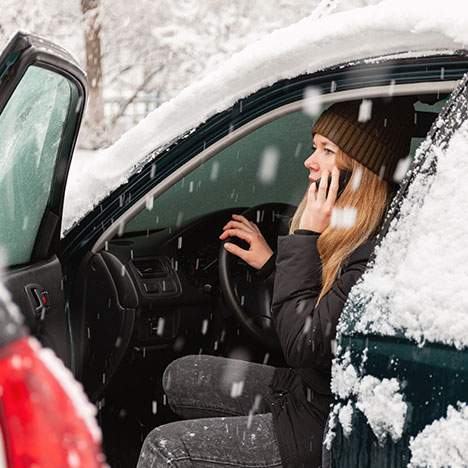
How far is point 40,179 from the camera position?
235 centimetres

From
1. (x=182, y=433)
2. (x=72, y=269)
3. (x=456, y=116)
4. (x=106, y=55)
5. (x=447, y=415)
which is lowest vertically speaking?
(x=182, y=433)

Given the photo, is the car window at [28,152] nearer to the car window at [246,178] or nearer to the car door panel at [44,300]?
the car door panel at [44,300]

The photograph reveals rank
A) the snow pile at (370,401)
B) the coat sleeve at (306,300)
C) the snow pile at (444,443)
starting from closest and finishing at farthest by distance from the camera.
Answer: the snow pile at (444,443) → the snow pile at (370,401) → the coat sleeve at (306,300)

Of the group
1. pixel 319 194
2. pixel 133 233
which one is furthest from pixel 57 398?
pixel 133 233

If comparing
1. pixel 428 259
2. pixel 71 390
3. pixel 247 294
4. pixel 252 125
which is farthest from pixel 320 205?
pixel 71 390

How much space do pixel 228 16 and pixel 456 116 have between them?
12.5 metres

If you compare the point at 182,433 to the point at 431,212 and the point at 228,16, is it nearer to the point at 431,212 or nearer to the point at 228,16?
the point at 431,212

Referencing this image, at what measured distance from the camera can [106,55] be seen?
1458 centimetres

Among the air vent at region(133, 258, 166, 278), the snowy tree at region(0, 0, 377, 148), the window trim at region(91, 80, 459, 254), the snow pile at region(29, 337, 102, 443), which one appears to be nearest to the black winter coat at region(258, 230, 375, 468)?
the window trim at region(91, 80, 459, 254)

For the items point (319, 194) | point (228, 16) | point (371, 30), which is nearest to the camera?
point (371, 30)

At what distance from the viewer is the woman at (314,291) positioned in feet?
6.33

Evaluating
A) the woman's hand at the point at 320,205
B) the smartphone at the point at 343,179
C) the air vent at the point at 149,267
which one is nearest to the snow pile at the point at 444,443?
the woman's hand at the point at 320,205

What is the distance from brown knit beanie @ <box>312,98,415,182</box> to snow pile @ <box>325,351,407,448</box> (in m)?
0.66

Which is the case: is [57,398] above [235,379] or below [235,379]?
above
